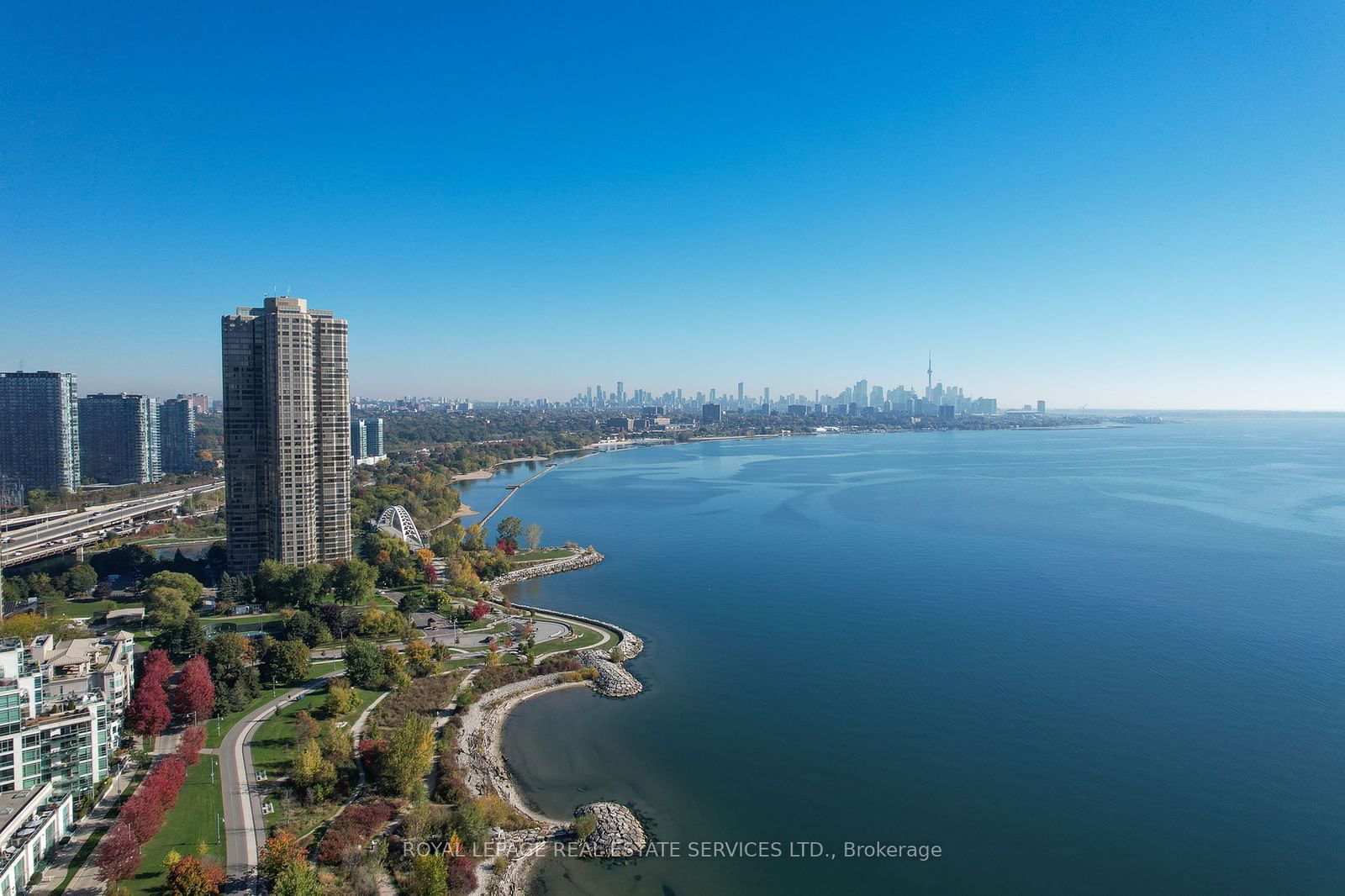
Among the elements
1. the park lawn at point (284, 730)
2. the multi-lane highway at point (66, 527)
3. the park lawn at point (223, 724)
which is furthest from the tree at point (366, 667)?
the multi-lane highway at point (66, 527)

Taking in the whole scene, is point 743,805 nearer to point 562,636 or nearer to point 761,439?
point 562,636

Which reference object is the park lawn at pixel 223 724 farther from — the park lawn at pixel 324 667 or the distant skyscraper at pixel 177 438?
the distant skyscraper at pixel 177 438

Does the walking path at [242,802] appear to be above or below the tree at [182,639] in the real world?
below

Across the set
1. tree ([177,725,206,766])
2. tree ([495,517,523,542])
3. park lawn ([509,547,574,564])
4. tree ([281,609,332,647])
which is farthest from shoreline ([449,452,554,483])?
tree ([177,725,206,766])

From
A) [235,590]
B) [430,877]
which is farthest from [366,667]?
[235,590]

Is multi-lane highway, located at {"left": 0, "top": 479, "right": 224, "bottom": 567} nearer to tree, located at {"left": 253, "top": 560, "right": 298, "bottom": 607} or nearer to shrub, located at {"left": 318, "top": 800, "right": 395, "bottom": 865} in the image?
tree, located at {"left": 253, "top": 560, "right": 298, "bottom": 607}

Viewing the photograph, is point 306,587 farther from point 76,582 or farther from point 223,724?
point 223,724
